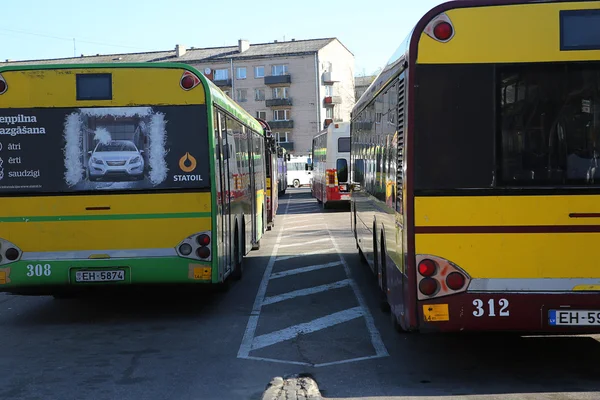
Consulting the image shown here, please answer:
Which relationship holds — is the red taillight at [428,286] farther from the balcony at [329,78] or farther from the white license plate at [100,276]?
the balcony at [329,78]

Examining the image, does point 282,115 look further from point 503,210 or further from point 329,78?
point 503,210

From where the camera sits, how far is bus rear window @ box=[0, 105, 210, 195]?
930 centimetres

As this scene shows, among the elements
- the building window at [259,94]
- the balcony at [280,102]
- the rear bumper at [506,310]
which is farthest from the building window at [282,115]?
the rear bumper at [506,310]

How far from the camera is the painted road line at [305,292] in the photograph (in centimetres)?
1123

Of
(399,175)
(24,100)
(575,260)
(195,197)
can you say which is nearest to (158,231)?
(195,197)

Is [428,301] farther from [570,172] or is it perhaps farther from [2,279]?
[2,279]

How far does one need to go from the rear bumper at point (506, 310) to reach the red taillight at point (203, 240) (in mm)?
3721

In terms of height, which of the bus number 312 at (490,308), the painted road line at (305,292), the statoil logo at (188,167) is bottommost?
the painted road line at (305,292)

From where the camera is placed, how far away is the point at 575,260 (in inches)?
247

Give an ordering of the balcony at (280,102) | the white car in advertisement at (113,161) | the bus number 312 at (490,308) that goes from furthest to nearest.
A: the balcony at (280,102) < the white car in advertisement at (113,161) < the bus number 312 at (490,308)

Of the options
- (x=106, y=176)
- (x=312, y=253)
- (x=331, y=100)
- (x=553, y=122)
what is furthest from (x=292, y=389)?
(x=331, y=100)

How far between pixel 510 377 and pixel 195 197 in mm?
4225

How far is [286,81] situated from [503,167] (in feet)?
276

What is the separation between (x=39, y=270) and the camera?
30.6ft
